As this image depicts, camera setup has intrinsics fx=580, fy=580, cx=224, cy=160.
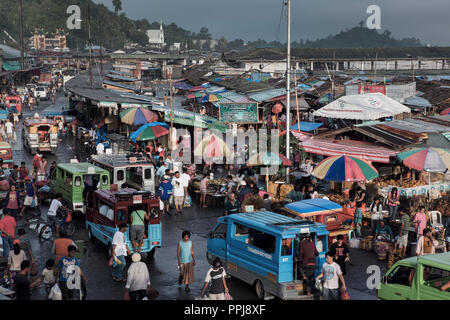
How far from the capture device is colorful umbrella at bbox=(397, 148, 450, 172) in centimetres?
1975

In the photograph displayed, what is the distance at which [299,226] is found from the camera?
12062mm

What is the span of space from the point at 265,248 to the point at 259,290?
0.90 m

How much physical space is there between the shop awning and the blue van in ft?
30.3

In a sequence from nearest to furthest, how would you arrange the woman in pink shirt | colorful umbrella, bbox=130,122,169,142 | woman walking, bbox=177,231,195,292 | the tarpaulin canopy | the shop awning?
woman walking, bbox=177,231,195,292, the woman in pink shirt, the shop awning, the tarpaulin canopy, colorful umbrella, bbox=130,122,169,142

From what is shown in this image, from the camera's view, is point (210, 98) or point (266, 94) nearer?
point (266, 94)

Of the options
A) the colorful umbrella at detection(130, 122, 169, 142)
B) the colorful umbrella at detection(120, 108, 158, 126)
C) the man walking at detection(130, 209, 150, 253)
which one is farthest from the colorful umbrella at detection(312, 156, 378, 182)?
the colorful umbrella at detection(120, 108, 158, 126)

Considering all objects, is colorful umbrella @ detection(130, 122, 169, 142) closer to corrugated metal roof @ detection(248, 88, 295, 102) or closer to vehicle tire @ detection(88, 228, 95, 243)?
corrugated metal roof @ detection(248, 88, 295, 102)

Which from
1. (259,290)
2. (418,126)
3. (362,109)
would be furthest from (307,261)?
(362,109)

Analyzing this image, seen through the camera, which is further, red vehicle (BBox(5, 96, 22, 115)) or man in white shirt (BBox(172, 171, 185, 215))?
red vehicle (BBox(5, 96, 22, 115))

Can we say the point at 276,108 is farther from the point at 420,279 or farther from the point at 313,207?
the point at 420,279

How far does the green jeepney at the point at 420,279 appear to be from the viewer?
10164mm

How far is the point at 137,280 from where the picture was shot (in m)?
10.9
